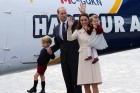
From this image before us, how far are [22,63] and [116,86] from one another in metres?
5.01

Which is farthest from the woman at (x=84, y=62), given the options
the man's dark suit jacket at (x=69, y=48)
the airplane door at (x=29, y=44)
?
the airplane door at (x=29, y=44)

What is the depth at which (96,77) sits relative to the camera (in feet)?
26.5

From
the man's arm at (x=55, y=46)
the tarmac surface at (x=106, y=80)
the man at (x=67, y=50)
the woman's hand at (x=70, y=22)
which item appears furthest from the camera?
the tarmac surface at (x=106, y=80)

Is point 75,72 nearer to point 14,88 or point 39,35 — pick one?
point 39,35

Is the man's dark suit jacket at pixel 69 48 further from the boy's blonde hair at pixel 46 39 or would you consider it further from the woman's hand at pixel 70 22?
the woman's hand at pixel 70 22

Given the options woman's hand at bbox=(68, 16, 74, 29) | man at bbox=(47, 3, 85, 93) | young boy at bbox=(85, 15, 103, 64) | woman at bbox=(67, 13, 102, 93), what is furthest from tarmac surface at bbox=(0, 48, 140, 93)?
woman's hand at bbox=(68, 16, 74, 29)

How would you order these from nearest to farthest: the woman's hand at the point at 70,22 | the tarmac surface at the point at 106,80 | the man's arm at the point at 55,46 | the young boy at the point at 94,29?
the woman's hand at the point at 70,22 < the young boy at the point at 94,29 < the man's arm at the point at 55,46 < the tarmac surface at the point at 106,80

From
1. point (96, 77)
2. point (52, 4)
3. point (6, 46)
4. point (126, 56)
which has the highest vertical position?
point (126, 56)

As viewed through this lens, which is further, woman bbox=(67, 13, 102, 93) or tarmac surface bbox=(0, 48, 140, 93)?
tarmac surface bbox=(0, 48, 140, 93)

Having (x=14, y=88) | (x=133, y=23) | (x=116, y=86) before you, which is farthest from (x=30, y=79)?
(x=133, y=23)

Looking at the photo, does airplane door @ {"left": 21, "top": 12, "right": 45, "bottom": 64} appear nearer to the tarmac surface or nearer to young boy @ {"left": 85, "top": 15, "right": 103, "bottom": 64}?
young boy @ {"left": 85, "top": 15, "right": 103, "bottom": 64}

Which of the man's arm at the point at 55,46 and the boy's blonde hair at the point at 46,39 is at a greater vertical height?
the boy's blonde hair at the point at 46,39

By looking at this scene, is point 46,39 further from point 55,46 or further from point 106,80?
point 106,80

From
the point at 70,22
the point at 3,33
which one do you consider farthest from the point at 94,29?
the point at 3,33
